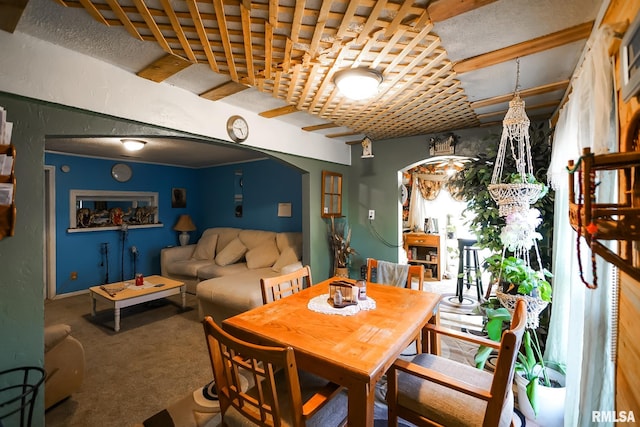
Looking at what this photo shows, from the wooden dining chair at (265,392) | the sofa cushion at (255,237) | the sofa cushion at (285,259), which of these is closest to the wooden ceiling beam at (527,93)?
the wooden dining chair at (265,392)

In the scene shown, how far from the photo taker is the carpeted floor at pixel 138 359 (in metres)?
1.93

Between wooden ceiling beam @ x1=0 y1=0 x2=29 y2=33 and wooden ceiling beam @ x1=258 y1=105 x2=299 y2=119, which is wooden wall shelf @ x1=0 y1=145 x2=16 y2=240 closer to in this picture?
wooden ceiling beam @ x1=0 y1=0 x2=29 y2=33

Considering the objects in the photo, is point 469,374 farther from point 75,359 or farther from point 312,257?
point 75,359

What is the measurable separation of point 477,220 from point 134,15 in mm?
2724

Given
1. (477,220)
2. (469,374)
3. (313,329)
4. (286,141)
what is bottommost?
(469,374)

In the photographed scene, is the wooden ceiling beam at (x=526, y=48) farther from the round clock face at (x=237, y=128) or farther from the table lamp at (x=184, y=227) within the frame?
the table lamp at (x=184, y=227)

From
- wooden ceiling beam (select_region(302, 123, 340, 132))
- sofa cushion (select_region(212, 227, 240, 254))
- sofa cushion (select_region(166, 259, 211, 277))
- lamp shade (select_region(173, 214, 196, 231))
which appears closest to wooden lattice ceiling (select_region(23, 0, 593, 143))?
wooden ceiling beam (select_region(302, 123, 340, 132))

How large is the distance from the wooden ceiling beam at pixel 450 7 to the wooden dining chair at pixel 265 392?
1432mm

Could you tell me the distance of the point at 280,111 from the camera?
266 cm

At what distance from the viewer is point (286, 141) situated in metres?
3.11

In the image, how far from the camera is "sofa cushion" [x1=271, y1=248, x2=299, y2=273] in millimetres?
3832

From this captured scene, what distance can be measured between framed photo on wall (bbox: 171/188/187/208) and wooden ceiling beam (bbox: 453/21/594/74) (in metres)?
5.50

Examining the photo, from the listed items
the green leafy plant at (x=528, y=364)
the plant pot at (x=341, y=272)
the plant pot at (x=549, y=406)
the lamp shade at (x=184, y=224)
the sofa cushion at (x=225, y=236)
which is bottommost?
the plant pot at (x=549, y=406)

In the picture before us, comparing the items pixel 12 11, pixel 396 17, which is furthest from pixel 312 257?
pixel 12 11
